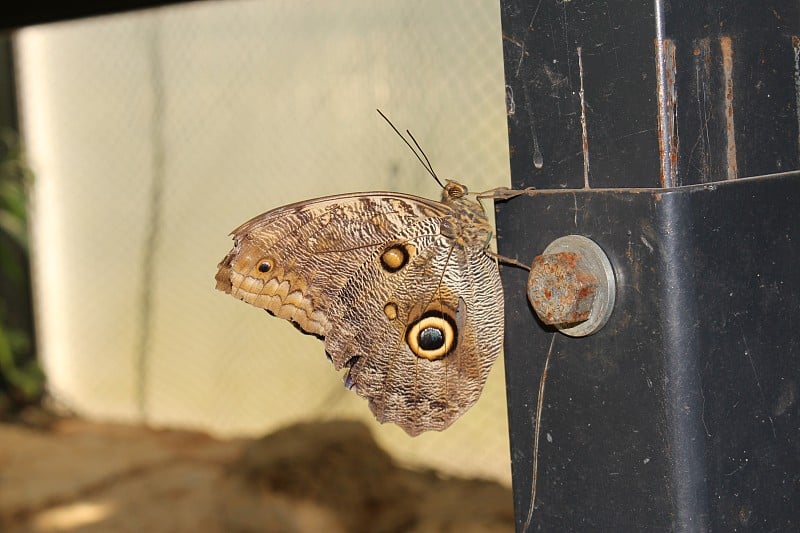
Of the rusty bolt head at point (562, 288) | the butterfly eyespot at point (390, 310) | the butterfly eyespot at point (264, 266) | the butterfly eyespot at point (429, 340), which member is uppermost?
the butterfly eyespot at point (264, 266)

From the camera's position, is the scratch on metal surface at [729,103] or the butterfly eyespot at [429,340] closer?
the scratch on metal surface at [729,103]

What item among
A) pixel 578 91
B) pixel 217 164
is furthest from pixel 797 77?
pixel 217 164

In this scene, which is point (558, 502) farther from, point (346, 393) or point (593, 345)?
point (346, 393)

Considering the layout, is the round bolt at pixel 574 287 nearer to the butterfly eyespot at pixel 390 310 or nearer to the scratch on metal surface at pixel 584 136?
the scratch on metal surface at pixel 584 136

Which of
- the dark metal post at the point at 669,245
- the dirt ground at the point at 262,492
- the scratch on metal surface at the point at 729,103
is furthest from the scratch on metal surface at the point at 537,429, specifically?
the dirt ground at the point at 262,492

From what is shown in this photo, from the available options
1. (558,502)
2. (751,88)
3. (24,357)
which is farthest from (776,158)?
(24,357)

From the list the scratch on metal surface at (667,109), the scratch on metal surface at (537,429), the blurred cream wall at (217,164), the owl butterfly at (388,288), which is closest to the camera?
the scratch on metal surface at (667,109)

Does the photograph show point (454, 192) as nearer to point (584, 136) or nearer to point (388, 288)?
point (388, 288)
